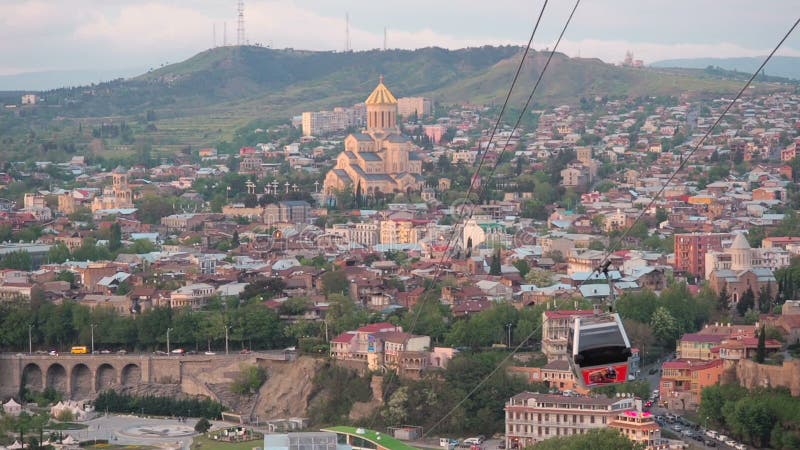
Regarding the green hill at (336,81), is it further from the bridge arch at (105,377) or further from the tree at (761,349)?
the tree at (761,349)

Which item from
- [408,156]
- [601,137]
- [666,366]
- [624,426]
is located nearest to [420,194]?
[408,156]

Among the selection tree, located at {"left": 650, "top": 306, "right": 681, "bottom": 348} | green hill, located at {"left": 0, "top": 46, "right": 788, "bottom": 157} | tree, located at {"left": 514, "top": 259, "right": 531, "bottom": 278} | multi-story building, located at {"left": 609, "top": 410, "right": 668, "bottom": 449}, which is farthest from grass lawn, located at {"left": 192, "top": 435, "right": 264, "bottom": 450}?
green hill, located at {"left": 0, "top": 46, "right": 788, "bottom": 157}

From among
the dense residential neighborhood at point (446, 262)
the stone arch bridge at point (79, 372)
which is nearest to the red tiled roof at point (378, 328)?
the dense residential neighborhood at point (446, 262)

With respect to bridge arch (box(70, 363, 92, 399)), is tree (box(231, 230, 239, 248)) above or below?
above

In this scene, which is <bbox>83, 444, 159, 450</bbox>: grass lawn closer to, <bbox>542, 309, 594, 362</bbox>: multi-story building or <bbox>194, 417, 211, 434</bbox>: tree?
<bbox>194, 417, 211, 434</bbox>: tree

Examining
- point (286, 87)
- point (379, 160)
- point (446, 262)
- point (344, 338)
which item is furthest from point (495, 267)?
point (286, 87)

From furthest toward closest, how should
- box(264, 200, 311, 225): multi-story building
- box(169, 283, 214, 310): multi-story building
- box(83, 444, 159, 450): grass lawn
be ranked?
1. box(264, 200, 311, 225): multi-story building
2. box(169, 283, 214, 310): multi-story building
3. box(83, 444, 159, 450): grass lawn
